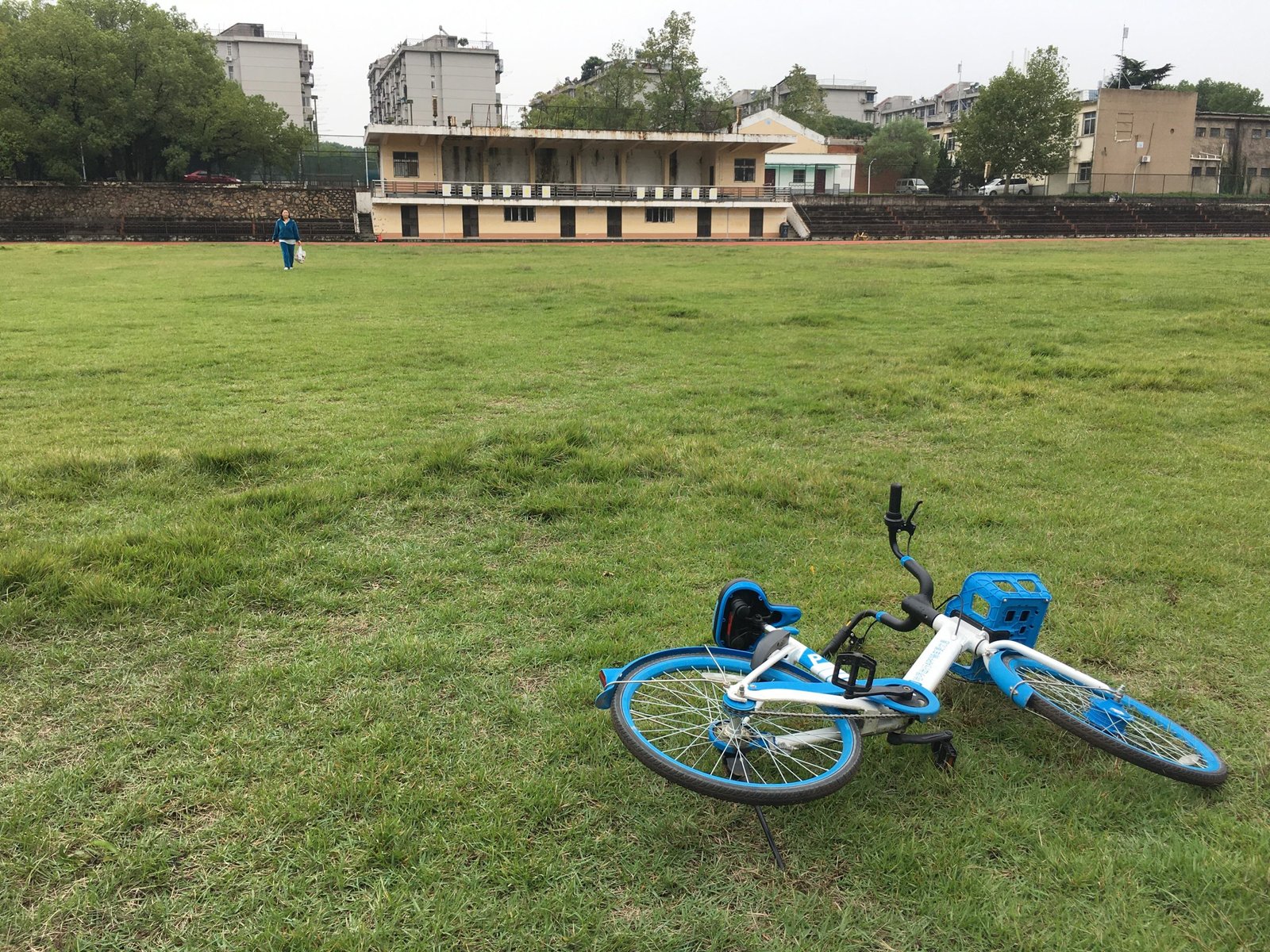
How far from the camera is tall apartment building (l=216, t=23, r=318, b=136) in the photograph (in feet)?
243

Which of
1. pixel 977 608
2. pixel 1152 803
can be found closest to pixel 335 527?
pixel 977 608

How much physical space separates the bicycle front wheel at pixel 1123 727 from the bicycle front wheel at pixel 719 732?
2.30 ft

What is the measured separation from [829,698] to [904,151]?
7264 centimetres

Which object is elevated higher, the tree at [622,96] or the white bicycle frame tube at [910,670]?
the tree at [622,96]

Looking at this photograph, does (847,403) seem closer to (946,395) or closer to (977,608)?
(946,395)

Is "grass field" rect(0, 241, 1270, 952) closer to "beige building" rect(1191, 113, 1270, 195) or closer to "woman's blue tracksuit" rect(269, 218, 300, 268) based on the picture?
"woman's blue tracksuit" rect(269, 218, 300, 268)

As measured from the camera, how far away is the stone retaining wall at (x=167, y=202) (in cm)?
3906

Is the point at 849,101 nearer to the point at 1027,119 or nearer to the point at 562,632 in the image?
the point at 1027,119

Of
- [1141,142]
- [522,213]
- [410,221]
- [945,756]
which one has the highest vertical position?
[1141,142]

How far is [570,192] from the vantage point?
45750 mm

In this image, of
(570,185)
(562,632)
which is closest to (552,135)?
(570,185)

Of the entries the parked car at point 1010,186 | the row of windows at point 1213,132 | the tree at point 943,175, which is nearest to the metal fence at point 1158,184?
the parked car at point 1010,186

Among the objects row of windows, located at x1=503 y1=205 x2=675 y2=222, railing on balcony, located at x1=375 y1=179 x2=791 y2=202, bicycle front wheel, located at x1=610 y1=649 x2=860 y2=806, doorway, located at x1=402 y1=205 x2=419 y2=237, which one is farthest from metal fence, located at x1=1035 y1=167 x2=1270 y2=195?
bicycle front wheel, located at x1=610 y1=649 x2=860 y2=806

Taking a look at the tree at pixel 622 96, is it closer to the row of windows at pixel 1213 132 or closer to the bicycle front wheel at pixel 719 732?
the row of windows at pixel 1213 132
